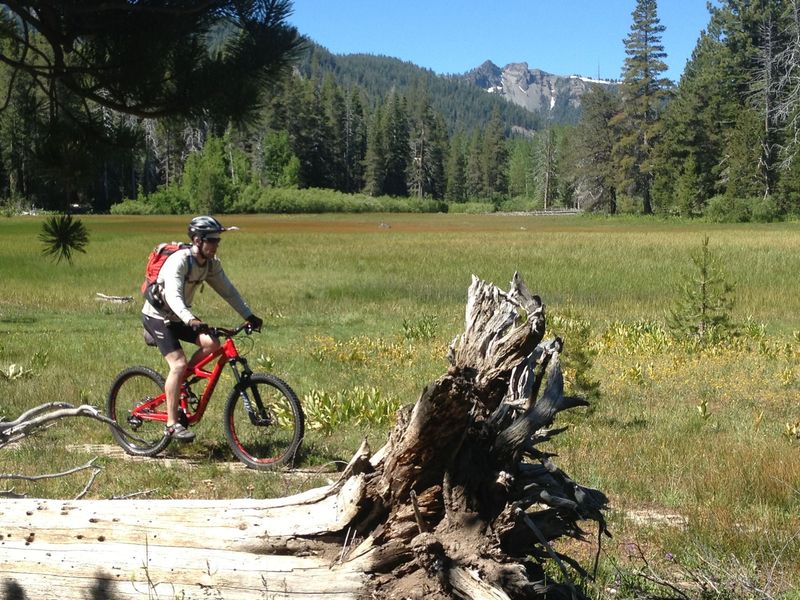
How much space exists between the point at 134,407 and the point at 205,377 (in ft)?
3.34

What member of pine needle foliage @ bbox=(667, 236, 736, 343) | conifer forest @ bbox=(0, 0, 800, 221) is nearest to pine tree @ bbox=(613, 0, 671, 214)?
conifer forest @ bbox=(0, 0, 800, 221)

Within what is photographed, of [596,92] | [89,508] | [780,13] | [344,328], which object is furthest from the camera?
[596,92]

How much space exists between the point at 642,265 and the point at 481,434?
26.7 meters

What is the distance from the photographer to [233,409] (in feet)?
23.3

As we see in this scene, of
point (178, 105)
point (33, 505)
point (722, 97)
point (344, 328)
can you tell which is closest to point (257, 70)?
point (178, 105)

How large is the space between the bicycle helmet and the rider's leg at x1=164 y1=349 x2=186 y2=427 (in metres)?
1.05

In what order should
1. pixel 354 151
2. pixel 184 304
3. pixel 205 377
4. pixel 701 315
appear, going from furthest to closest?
1. pixel 354 151
2. pixel 701 315
3. pixel 205 377
4. pixel 184 304

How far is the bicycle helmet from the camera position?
6.70 m

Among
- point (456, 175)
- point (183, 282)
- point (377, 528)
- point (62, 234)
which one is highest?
point (456, 175)

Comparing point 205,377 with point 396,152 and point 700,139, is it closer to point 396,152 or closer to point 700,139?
point 700,139

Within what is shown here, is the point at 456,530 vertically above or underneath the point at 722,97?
underneath

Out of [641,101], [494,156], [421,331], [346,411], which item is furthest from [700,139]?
[494,156]

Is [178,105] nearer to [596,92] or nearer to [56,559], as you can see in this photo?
[56,559]

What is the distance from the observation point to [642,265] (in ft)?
96.1
